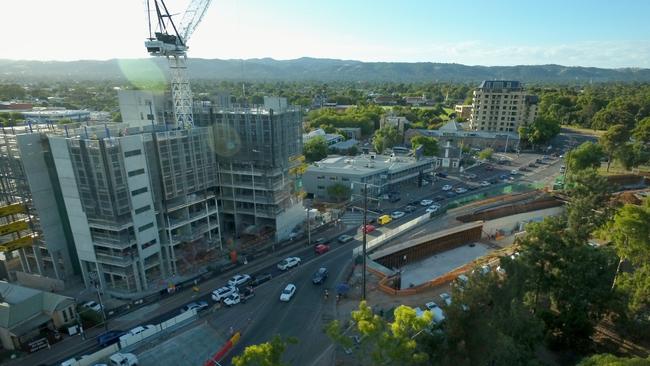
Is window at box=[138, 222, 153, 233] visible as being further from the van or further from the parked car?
the parked car

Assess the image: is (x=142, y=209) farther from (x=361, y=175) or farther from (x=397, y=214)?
(x=361, y=175)

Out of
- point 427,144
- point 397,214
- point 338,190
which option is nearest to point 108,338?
point 338,190

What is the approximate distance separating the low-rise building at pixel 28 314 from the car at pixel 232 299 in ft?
42.0

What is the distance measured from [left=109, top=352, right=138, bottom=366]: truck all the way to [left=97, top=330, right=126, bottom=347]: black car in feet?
8.05

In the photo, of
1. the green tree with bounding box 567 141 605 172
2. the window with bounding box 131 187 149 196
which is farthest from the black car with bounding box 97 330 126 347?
the green tree with bounding box 567 141 605 172

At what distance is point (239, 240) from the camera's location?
46.9 m

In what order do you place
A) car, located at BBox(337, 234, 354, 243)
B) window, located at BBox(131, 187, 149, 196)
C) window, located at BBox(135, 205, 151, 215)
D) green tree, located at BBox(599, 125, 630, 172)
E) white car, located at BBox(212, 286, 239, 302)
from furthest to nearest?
green tree, located at BBox(599, 125, 630, 172)
car, located at BBox(337, 234, 354, 243)
window, located at BBox(135, 205, 151, 215)
window, located at BBox(131, 187, 149, 196)
white car, located at BBox(212, 286, 239, 302)

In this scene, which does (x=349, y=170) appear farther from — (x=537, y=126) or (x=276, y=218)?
(x=537, y=126)

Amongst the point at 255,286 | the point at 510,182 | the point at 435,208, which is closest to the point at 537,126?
the point at 510,182

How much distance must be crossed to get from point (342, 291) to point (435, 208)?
95.7 feet

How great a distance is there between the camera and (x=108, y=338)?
28406 mm

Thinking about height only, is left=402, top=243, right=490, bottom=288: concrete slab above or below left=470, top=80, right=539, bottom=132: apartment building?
below

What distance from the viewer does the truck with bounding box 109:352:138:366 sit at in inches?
1016

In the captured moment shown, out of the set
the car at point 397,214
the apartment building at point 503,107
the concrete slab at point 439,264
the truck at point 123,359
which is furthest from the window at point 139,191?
the apartment building at point 503,107
